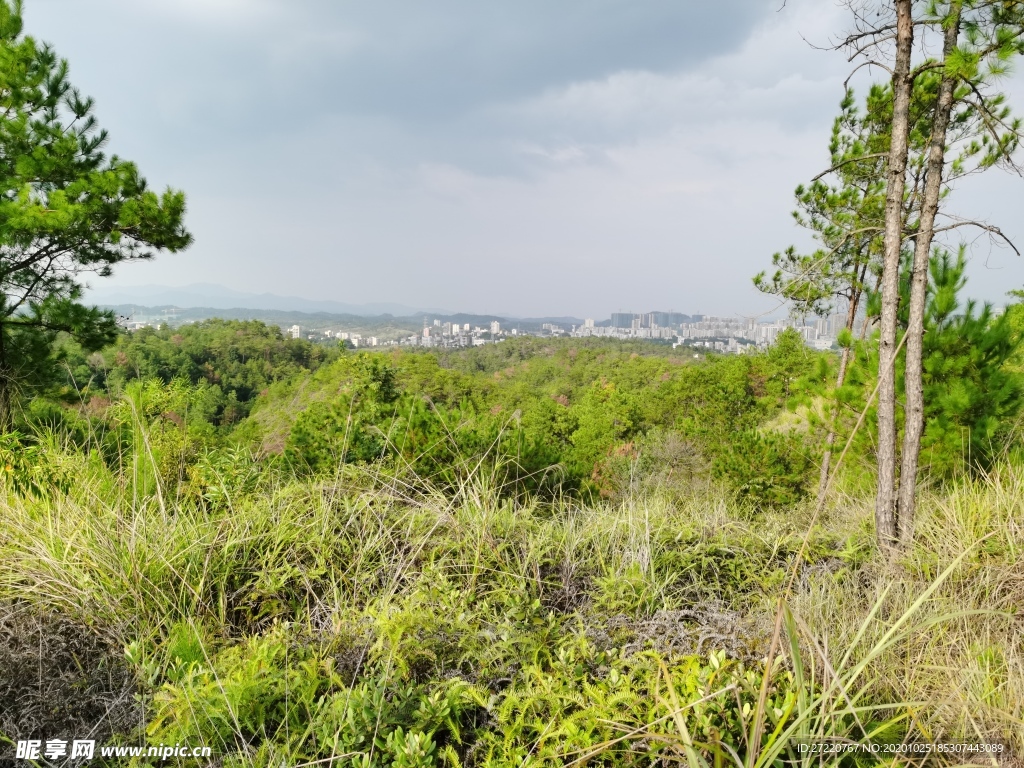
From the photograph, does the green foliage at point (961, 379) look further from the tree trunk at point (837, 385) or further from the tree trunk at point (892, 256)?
the tree trunk at point (892, 256)

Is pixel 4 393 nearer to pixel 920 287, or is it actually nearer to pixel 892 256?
pixel 892 256

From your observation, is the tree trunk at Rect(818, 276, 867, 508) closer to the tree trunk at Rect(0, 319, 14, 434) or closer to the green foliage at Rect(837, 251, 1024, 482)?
the green foliage at Rect(837, 251, 1024, 482)

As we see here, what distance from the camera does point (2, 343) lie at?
662cm

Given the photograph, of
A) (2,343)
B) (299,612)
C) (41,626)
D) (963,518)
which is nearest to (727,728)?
(299,612)

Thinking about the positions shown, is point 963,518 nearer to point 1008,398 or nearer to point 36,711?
point 1008,398

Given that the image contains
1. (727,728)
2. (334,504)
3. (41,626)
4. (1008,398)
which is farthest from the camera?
(1008,398)

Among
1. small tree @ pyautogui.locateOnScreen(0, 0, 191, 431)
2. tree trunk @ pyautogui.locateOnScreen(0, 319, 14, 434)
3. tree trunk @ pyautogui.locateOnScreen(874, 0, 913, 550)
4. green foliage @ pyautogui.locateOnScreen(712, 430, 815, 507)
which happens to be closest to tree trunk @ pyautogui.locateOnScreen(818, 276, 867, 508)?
tree trunk @ pyautogui.locateOnScreen(874, 0, 913, 550)

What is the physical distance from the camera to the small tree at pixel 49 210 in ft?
20.2

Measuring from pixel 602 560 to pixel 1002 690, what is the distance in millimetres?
1410

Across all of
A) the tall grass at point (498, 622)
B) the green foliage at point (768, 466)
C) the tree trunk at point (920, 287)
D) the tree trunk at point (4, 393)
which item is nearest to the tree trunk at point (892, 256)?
the tree trunk at point (920, 287)

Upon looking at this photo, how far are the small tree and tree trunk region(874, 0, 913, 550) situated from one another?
788cm

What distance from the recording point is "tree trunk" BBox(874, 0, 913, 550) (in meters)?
3.26

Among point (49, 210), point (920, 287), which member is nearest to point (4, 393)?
point (49, 210)

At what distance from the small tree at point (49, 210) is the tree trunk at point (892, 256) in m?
7.88
